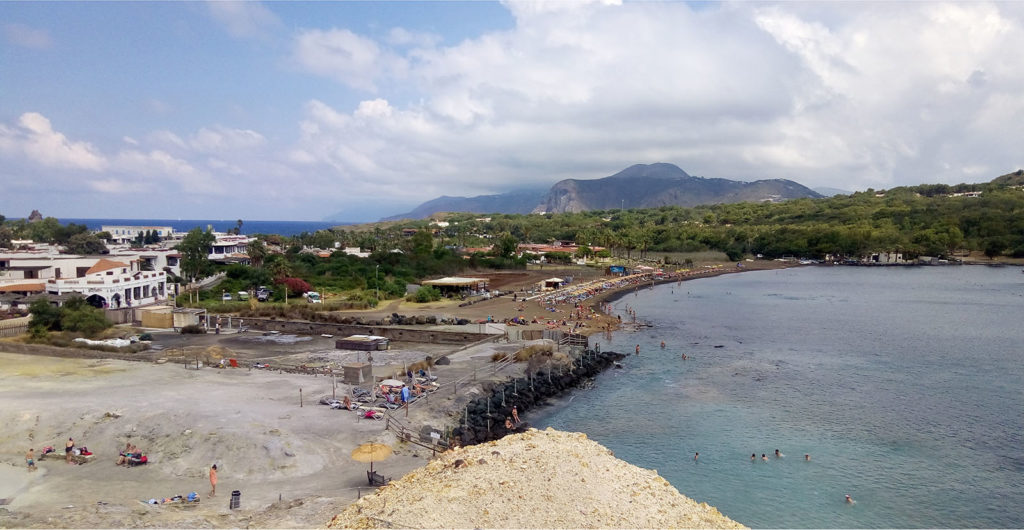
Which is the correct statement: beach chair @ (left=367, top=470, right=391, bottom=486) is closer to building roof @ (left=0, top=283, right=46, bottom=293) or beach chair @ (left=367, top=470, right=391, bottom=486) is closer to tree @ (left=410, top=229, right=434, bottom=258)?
building roof @ (left=0, top=283, right=46, bottom=293)

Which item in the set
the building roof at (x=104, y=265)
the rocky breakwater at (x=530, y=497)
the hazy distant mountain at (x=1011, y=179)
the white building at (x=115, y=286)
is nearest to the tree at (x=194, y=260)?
the building roof at (x=104, y=265)

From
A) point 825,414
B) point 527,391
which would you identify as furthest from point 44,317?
point 825,414

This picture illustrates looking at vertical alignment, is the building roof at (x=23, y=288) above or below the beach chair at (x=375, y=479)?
above

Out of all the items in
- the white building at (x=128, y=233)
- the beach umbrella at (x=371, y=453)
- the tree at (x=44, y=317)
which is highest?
the white building at (x=128, y=233)

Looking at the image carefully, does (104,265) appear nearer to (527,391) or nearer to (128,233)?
(527,391)

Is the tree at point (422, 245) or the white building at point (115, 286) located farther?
the tree at point (422, 245)

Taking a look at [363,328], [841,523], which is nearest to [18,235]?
[363,328]

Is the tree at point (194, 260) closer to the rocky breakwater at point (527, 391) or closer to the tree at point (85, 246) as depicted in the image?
the tree at point (85, 246)

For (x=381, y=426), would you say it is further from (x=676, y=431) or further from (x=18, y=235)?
(x=18, y=235)
